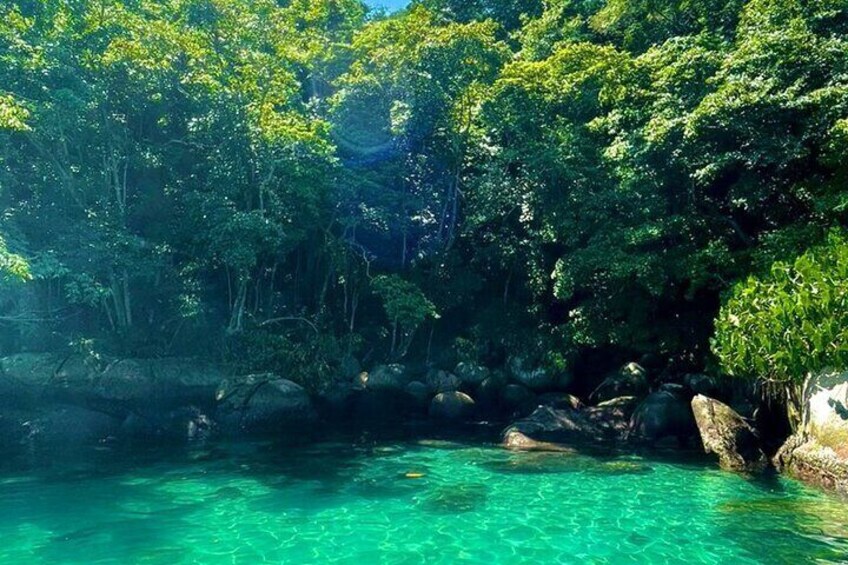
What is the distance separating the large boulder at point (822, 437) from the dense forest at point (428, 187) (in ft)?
1.72

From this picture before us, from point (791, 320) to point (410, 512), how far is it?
7045mm

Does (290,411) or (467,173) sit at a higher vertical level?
(467,173)

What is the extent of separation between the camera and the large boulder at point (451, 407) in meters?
18.3

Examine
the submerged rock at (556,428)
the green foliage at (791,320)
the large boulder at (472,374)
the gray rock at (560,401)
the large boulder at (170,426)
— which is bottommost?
the large boulder at (170,426)

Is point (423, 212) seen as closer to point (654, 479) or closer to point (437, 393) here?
point (437, 393)

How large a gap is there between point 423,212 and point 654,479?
1299 cm

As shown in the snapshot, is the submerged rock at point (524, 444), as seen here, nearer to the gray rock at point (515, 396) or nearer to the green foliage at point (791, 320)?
the green foliage at point (791, 320)

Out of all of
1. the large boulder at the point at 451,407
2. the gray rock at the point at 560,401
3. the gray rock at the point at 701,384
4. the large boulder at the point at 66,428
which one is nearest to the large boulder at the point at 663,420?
the gray rock at the point at 701,384

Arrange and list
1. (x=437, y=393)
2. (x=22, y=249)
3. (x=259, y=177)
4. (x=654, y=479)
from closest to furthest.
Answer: (x=654, y=479), (x=22, y=249), (x=259, y=177), (x=437, y=393)

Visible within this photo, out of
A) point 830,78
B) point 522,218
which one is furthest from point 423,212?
point 830,78

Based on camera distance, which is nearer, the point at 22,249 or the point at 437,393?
the point at 22,249

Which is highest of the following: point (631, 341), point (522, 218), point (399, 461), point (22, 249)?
point (522, 218)

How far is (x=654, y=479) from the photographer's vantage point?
36.5 ft

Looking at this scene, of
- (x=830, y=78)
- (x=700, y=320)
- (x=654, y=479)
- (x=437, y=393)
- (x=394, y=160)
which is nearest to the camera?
Answer: (x=654, y=479)
